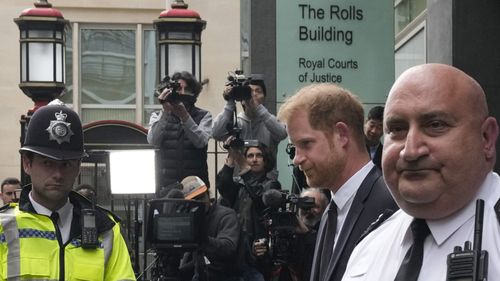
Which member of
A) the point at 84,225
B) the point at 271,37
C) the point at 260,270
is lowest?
the point at 260,270

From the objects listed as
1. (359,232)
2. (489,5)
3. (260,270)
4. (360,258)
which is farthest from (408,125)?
(489,5)

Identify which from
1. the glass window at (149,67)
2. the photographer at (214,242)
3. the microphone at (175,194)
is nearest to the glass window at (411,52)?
the photographer at (214,242)

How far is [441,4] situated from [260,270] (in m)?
3.13

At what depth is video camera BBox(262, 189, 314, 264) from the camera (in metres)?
8.62

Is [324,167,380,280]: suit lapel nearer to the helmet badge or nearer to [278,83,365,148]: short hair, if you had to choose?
[278,83,365,148]: short hair

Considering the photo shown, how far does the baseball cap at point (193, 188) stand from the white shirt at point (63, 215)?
4.19 meters

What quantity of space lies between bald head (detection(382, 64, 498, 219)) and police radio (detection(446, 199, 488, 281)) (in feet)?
0.42

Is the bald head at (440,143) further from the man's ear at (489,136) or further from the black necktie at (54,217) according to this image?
the black necktie at (54,217)

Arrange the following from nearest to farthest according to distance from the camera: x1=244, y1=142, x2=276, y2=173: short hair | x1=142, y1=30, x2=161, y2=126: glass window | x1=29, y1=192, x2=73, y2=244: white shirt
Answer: x1=29, y1=192, x2=73, y2=244: white shirt → x1=244, y1=142, x2=276, y2=173: short hair → x1=142, y1=30, x2=161, y2=126: glass window

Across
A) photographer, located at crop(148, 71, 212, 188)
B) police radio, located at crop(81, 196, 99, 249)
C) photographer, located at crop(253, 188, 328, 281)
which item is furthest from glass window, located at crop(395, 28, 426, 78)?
police radio, located at crop(81, 196, 99, 249)

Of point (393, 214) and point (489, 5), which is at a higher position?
point (489, 5)

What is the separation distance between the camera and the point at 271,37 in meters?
12.0

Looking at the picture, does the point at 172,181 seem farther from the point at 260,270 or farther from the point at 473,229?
the point at 473,229

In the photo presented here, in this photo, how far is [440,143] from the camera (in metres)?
3.17
